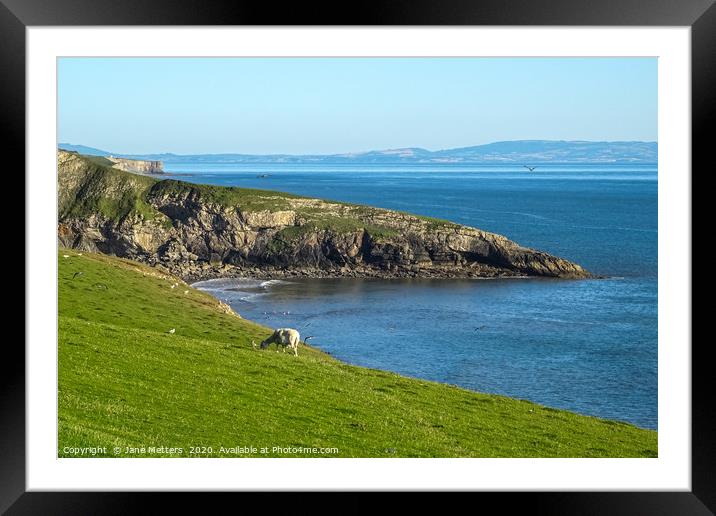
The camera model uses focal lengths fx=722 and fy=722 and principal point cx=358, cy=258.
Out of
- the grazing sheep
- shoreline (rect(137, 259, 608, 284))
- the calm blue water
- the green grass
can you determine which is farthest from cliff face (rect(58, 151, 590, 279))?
the green grass

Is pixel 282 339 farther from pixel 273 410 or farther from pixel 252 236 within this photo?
pixel 252 236

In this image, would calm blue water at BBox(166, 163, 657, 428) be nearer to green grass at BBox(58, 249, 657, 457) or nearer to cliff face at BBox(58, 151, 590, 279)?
cliff face at BBox(58, 151, 590, 279)
